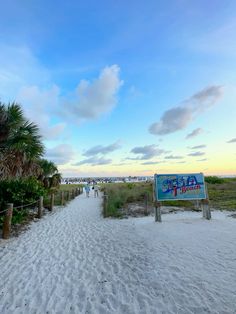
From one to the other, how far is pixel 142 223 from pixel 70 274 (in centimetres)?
541

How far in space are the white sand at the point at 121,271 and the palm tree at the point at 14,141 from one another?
2.66 metres

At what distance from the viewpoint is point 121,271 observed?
4934 mm

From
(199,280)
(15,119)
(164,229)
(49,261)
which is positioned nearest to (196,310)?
(199,280)

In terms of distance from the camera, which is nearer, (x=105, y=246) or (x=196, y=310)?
(x=196, y=310)

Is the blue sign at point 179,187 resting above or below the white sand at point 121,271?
above

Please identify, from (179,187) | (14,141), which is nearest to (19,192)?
(14,141)

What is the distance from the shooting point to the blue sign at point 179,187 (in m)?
10.3

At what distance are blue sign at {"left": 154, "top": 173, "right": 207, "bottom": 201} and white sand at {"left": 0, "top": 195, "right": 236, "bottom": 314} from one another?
1.98 m

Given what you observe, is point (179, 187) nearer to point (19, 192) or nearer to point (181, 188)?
point (181, 188)

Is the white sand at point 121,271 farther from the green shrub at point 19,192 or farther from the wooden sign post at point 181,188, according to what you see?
the green shrub at point 19,192

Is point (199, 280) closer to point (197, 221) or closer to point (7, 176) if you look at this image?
point (197, 221)

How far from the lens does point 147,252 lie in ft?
19.9

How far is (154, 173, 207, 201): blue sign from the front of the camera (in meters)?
10.3

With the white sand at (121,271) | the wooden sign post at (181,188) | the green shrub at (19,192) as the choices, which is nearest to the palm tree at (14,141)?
the green shrub at (19,192)
